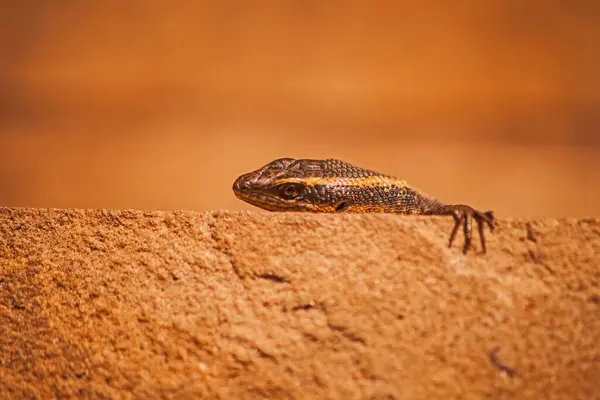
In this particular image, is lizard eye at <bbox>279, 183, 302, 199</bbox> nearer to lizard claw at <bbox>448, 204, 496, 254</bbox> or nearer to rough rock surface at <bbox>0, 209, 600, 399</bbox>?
rough rock surface at <bbox>0, 209, 600, 399</bbox>

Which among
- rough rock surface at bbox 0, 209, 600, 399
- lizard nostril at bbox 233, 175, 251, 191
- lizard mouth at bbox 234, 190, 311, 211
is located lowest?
rough rock surface at bbox 0, 209, 600, 399

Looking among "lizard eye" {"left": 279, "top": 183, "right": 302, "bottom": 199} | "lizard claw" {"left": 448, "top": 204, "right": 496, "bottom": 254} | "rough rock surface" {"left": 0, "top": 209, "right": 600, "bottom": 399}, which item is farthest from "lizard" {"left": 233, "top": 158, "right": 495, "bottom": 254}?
"rough rock surface" {"left": 0, "top": 209, "right": 600, "bottom": 399}

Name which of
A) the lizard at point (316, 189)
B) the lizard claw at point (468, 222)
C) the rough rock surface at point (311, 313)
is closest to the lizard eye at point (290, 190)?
the lizard at point (316, 189)

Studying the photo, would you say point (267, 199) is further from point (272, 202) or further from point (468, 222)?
point (468, 222)

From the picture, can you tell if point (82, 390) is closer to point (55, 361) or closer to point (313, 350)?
point (55, 361)

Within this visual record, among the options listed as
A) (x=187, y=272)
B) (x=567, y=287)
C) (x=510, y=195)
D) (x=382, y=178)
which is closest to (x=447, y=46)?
(x=510, y=195)

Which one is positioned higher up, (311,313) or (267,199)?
(267,199)

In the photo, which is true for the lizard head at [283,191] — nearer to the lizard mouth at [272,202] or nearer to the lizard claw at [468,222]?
the lizard mouth at [272,202]

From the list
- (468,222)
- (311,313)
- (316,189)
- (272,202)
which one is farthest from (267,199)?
(468,222)

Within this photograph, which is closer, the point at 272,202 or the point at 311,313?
the point at 311,313
